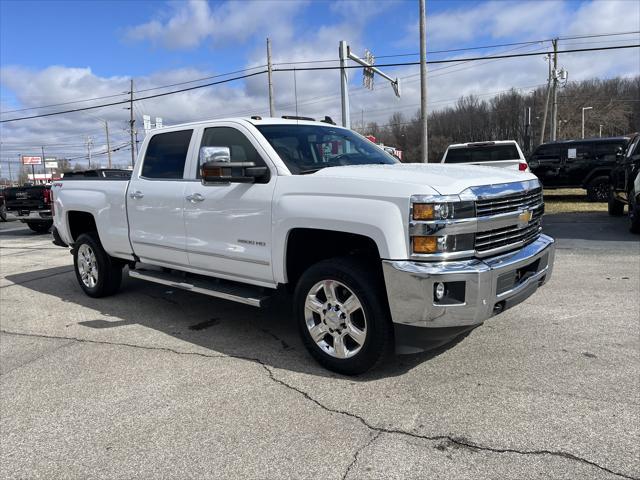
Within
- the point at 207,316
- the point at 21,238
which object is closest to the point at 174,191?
the point at 207,316

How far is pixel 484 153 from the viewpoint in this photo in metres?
13.1

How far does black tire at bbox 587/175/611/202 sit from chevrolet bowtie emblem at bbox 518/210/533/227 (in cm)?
1380

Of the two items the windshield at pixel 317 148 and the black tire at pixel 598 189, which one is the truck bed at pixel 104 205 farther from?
the black tire at pixel 598 189

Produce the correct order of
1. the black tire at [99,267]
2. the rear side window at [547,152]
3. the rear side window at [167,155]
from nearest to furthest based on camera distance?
the rear side window at [167,155]
the black tire at [99,267]
the rear side window at [547,152]

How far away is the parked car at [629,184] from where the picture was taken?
9589 mm

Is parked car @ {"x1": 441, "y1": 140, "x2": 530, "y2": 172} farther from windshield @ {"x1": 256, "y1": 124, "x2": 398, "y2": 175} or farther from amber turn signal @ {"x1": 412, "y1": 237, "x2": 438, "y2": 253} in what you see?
amber turn signal @ {"x1": 412, "y1": 237, "x2": 438, "y2": 253}

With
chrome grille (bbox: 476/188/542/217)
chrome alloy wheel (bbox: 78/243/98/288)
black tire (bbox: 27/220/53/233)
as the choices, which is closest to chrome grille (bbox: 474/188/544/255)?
chrome grille (bbox: 476/188/542/217)

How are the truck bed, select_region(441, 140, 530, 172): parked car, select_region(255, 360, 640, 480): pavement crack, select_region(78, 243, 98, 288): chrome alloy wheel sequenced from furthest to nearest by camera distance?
select_region(441, 140, 530, 172): parked car → select_region(78, 243, 98, 288): chrome alloy wheel → the truck bed → select_region(255, 360, 640, 480): pavement crack

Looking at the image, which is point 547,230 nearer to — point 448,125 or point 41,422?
point 41,422

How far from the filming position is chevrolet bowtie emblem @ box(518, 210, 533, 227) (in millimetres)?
3762

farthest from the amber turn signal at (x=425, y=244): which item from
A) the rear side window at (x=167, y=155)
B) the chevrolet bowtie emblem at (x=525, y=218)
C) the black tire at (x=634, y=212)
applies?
the black tire at (x=634, y=212)

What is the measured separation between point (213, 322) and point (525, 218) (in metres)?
3.21

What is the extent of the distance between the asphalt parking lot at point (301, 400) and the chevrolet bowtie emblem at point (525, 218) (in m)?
1.08

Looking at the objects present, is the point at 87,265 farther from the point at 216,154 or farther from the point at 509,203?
the point at 509,203
